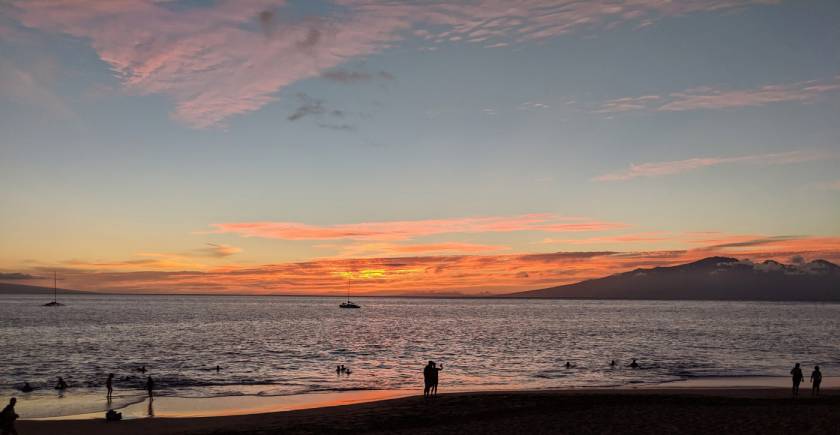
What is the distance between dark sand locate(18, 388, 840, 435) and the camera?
2464cm

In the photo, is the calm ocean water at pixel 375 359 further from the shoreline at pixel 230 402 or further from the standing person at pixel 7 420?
the standing person at pixel 7 420

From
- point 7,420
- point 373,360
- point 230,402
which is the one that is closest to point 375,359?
point 373,360

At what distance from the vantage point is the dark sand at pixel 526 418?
2464cm

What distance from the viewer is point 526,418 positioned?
27.3 m

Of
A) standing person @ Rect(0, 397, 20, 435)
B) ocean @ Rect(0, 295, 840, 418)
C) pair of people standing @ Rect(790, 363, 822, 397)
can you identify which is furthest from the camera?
ocean @ Rect(0, 295, 840, 418)

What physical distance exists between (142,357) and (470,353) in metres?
35.4

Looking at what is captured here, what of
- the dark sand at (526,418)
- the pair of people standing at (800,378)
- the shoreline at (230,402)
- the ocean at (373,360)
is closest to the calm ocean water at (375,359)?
the ocean at (373,360)

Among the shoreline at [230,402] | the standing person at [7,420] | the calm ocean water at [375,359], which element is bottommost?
the calm ocean water at [375,359]

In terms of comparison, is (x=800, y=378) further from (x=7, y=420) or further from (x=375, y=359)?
(x=375, y=359)

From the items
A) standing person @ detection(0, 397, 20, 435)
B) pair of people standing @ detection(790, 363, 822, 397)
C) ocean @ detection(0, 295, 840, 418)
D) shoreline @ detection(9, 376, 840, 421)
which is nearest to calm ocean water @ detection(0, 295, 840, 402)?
ocean @ detection(0, 295, 840, 418)

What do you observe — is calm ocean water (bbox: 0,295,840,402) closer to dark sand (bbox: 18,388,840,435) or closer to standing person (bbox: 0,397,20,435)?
dark sand (bbox: 18,388,840,435)

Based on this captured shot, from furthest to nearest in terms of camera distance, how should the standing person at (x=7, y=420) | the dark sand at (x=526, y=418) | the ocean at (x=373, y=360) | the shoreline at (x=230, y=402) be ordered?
1. the ocean at (x=373, y=360)
2. the shoreline at (x=230, y=402)
3. the dark sand at (x=526, y=418)
4. the standing person at (x=7, y=420)

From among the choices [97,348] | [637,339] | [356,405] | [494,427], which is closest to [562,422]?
[494,427]

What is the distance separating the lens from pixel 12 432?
24328 mm
